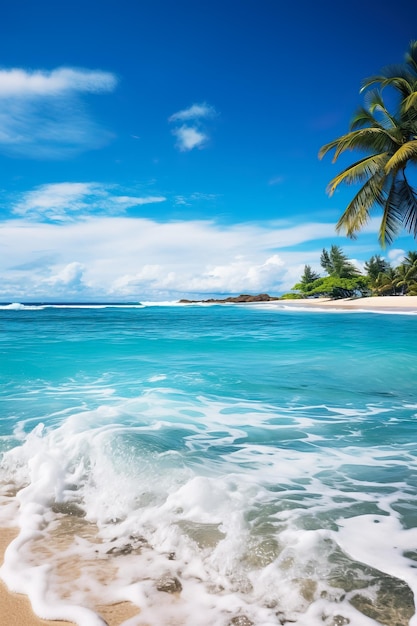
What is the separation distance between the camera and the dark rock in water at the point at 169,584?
2.07 meters

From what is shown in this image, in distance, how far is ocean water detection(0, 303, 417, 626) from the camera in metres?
2.00

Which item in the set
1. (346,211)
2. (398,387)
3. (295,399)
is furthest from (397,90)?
(295,399)

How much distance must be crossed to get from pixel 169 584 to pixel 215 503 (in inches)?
32.4

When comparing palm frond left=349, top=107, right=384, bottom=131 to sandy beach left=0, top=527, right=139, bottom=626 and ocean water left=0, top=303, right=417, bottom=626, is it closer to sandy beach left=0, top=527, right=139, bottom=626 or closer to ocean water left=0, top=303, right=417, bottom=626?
ocean water left=0, top=303, right=417, bottom=626

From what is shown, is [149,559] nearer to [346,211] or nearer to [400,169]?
[346,211]

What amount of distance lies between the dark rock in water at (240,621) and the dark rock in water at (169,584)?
1.10 feet

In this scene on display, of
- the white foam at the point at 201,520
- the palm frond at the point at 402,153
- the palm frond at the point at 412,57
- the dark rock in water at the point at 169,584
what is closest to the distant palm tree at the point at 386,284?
the palm frond at the point at 412,57

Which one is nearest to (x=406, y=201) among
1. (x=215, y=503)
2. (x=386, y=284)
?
(x=215, y=503)

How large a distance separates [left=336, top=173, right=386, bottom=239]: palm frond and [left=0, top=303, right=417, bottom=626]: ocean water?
9.50 metres

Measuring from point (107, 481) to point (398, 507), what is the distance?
2.25 m

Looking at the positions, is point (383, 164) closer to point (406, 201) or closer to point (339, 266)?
point (406, 201)

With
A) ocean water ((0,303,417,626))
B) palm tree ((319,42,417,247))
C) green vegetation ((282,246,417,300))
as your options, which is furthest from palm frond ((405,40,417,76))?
green vegetation ((282,246,417,300))

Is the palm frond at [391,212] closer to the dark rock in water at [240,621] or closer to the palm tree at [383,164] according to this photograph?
the palm tree at [383,164]

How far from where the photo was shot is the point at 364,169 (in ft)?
47.0
